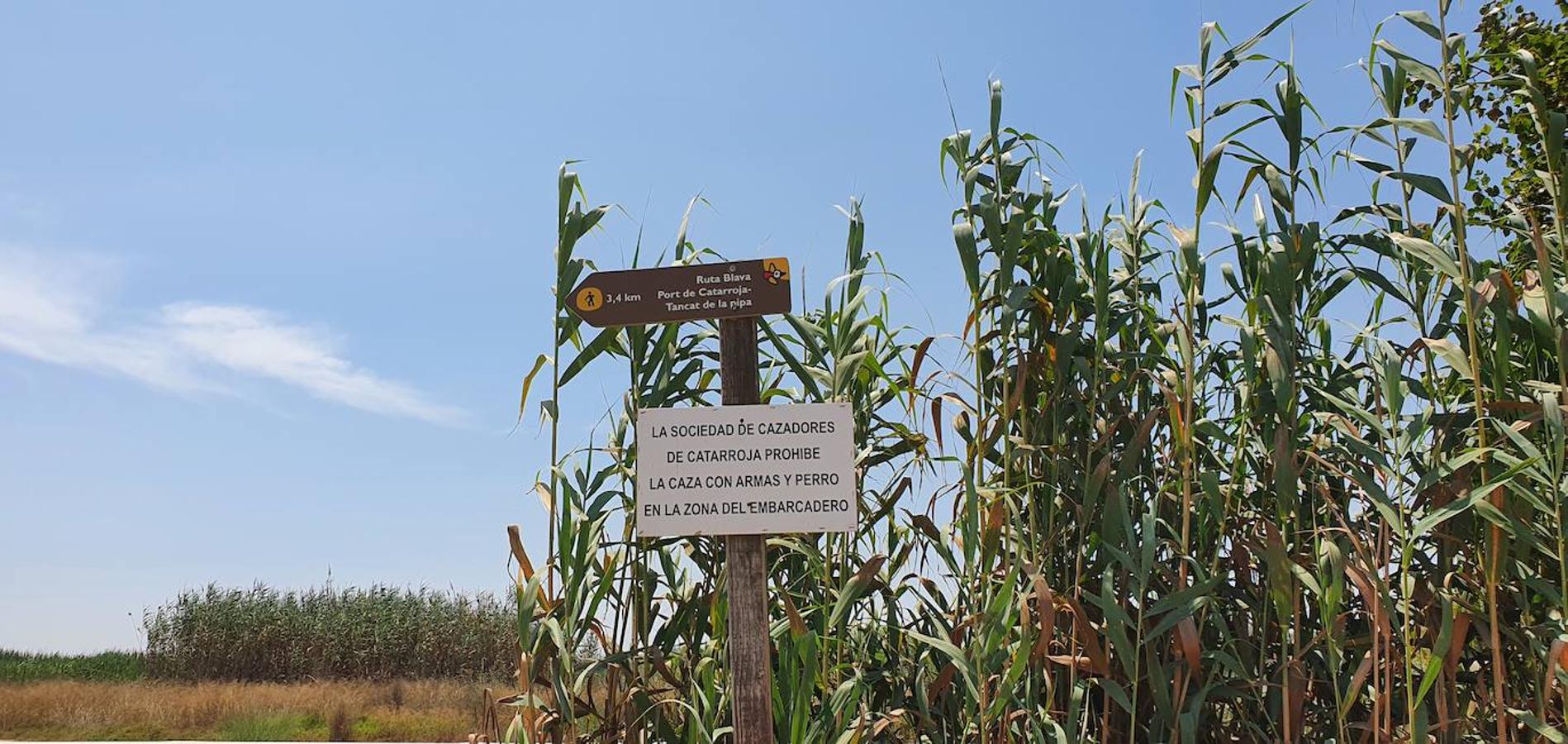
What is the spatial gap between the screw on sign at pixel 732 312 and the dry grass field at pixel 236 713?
753 cm

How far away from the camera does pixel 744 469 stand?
280cm

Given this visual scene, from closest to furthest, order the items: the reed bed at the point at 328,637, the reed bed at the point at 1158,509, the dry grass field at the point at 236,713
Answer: the reed bed at the point at 1158,509, the dry grass field at the point at 236,713, the reed bed at the point at 328,637

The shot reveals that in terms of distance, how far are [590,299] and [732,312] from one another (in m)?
0.40

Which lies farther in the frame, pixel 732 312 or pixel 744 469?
pixel 732 312

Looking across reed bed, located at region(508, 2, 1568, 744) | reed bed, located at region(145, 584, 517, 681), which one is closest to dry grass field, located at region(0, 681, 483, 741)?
reed bed, located at region(145, 584, 517, 681)

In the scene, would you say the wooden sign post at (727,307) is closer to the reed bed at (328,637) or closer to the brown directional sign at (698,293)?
the brown directional sign at (698,293)

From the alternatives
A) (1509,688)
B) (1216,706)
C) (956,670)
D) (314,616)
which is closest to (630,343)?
(956,670)

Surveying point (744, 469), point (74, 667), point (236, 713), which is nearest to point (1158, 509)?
point (744, 469)

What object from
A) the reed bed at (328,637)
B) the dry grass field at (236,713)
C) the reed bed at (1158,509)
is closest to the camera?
the reed bed at (1158,509)

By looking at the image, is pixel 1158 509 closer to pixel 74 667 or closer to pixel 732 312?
pixel 732 312

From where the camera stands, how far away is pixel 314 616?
14062mm

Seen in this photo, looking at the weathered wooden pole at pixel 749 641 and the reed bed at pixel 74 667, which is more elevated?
the weathered wooden pole at pixel 749 641

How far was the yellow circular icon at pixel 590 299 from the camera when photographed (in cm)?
292

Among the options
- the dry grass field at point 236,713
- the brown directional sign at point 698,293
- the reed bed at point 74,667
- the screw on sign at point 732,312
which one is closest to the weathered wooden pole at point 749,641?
the screw on sign at point 732,312
